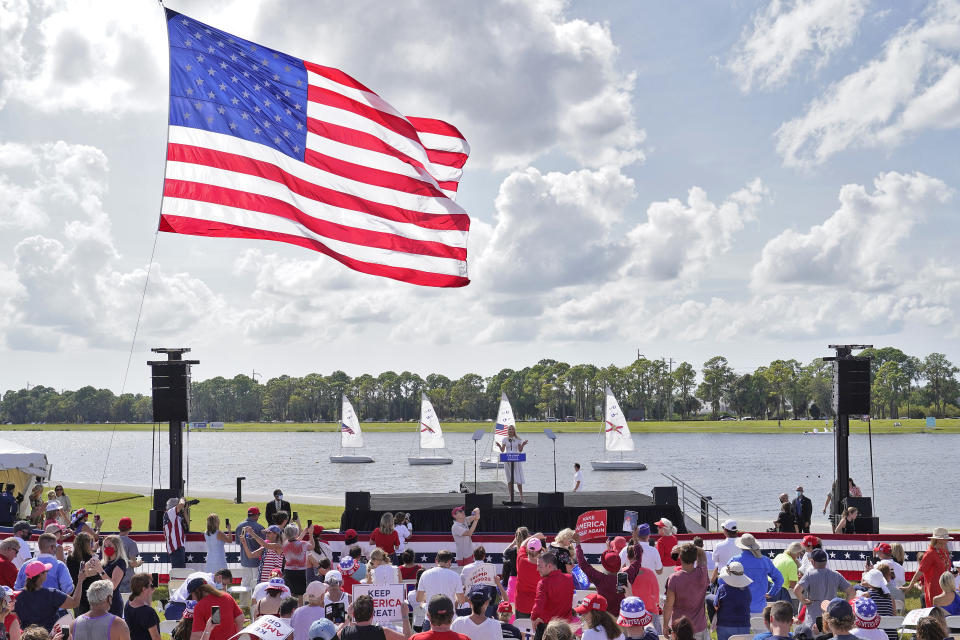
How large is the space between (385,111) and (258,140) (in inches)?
84.1

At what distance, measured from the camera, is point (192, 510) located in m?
29.3

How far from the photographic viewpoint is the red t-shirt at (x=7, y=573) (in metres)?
9.54

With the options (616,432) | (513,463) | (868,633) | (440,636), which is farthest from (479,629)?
(616,432)

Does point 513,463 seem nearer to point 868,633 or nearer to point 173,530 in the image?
point 173,530

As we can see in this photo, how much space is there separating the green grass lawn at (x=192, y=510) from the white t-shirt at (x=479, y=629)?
1921 centimetres

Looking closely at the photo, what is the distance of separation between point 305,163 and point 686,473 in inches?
2403

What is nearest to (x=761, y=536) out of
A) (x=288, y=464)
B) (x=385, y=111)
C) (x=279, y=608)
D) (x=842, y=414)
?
(x=842, y=414)

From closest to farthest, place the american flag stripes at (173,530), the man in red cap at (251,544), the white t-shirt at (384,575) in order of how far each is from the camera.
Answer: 1. the white t-shirt at (384,575)
2. the man in red cap at (251,544)
3. the american flag stripes at (173,530)

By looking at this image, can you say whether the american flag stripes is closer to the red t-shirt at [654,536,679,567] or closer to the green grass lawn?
the red t-shirt at [654,536,679,567]

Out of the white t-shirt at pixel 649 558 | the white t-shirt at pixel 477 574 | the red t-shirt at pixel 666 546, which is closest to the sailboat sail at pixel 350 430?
the red t-shirt at pixel 666 546

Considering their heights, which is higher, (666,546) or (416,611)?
(666,546)

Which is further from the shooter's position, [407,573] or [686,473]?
[686,473]

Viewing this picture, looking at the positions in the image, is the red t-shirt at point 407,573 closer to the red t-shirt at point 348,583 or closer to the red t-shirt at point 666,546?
the red t-shirt at point 348,583

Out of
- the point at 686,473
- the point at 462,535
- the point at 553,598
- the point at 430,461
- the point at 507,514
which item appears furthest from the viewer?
the point at 430,461
